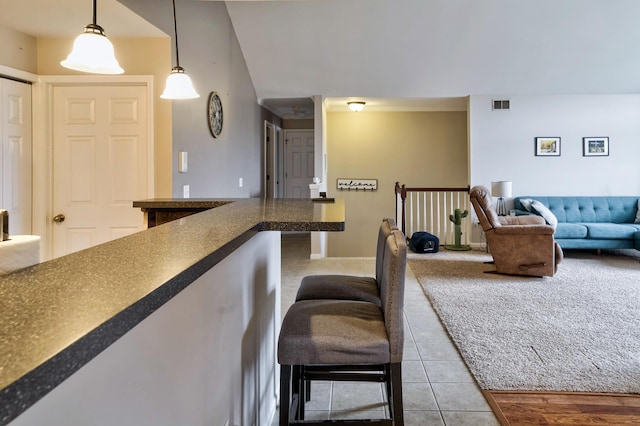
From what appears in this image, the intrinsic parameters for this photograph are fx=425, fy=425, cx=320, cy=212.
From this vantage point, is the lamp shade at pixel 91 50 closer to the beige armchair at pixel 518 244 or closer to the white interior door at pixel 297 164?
the beige armchair at pixel 518 244

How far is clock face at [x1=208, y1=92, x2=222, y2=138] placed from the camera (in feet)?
14.0

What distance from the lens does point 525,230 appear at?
15.2 feet

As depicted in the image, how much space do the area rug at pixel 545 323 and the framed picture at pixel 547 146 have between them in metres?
1.94

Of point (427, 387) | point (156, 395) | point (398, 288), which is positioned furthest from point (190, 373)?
point (427, 387)

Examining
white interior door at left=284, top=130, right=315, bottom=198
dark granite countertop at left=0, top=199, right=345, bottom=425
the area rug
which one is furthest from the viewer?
white interior door at left=284, top=130, right=315, bottom=198

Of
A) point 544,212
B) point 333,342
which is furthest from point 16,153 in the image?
point 544,212

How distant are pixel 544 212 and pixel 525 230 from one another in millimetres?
1352

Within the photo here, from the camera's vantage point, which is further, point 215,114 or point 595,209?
point 595,209

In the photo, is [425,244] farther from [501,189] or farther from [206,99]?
[206,99]

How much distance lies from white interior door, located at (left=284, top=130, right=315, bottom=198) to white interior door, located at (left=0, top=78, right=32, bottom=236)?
234 inches

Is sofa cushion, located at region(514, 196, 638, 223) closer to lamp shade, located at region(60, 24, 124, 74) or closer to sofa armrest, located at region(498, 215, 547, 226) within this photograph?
sofa armrest, located at region(498, 215, 547, 226)

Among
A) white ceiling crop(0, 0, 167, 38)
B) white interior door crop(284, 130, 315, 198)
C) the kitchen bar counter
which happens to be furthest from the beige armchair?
white interior door crop(284, 130, 315, 198)

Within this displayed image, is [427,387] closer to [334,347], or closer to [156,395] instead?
[334,347]

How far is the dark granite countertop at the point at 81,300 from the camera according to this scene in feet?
1.47
